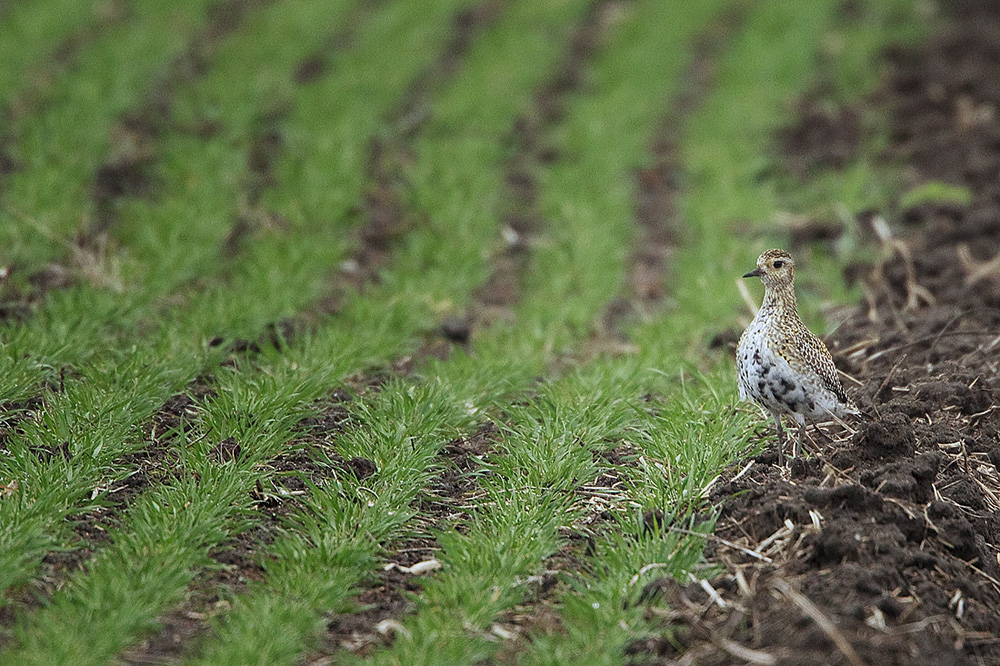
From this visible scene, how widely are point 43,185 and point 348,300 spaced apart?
3.00 meters

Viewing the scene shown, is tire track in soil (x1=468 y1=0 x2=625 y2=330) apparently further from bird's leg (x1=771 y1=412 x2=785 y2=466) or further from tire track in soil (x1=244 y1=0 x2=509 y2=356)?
bird's leg (x1=771 y1=412 x2=785 y2=466)

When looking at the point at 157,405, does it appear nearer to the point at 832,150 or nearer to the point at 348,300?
the point at 348,300

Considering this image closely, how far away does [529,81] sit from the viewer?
1352cm

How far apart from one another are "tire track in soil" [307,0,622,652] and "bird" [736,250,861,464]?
1.27 m

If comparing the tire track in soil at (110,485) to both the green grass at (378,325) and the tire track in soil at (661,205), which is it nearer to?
the green grass at (378,325)

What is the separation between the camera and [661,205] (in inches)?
426

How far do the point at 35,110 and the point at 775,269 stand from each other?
8268mm

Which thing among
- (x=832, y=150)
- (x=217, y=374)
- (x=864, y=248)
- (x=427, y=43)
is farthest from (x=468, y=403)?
(x=427, y=43)

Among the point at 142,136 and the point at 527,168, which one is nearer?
the point at 142,136

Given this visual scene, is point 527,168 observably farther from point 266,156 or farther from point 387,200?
point 266,156

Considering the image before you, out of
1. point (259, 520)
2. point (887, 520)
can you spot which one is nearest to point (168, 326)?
point (259, 520)

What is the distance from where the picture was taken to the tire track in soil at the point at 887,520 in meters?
4.50

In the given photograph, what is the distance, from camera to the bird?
5.32 metres

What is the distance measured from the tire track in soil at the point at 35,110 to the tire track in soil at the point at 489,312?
2.64 metres
